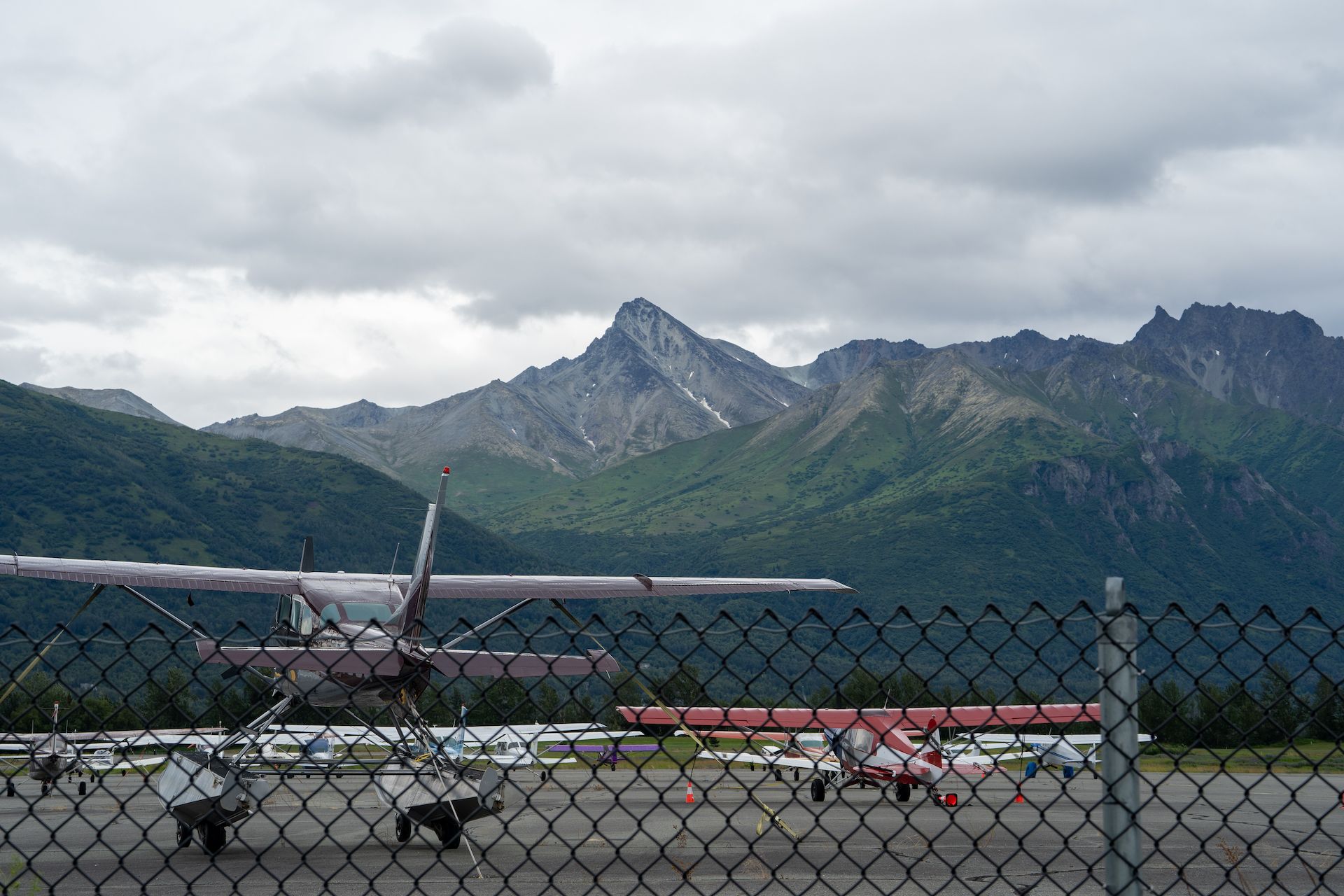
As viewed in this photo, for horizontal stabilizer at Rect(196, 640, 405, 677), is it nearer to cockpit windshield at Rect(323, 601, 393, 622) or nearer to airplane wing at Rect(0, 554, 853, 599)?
cockpit windshield at Rect(323, 601, 393, 622)

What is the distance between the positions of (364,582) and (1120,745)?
50.4 ft

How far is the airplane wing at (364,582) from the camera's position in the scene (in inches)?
645

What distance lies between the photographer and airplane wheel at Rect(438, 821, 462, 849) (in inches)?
567

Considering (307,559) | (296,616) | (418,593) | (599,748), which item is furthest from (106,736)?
(599,748)

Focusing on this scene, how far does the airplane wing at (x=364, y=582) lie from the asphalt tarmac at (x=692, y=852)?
10.1ft

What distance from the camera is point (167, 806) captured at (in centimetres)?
1388

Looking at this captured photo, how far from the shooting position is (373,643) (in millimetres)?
15469

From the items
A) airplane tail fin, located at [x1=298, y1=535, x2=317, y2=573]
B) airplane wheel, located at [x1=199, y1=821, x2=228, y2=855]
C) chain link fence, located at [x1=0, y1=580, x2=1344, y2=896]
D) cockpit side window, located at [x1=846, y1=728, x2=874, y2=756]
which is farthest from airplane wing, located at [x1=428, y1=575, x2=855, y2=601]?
cockpit side window, located at [x1=846, y1=728, x2=874, y2=756]

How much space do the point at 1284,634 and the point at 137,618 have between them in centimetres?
18331

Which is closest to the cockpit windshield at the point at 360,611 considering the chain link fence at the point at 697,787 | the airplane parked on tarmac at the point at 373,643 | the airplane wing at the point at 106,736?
the airplane parked on tarmac at the point at 373,643

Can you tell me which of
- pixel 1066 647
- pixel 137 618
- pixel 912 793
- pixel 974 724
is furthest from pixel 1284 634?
pixel 137 618

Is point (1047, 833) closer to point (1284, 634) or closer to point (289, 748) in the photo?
point (1284, 634)

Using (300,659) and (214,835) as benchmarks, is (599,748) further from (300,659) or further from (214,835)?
(300,659)

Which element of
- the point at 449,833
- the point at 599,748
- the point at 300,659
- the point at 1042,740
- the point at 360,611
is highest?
the point at 300,659
